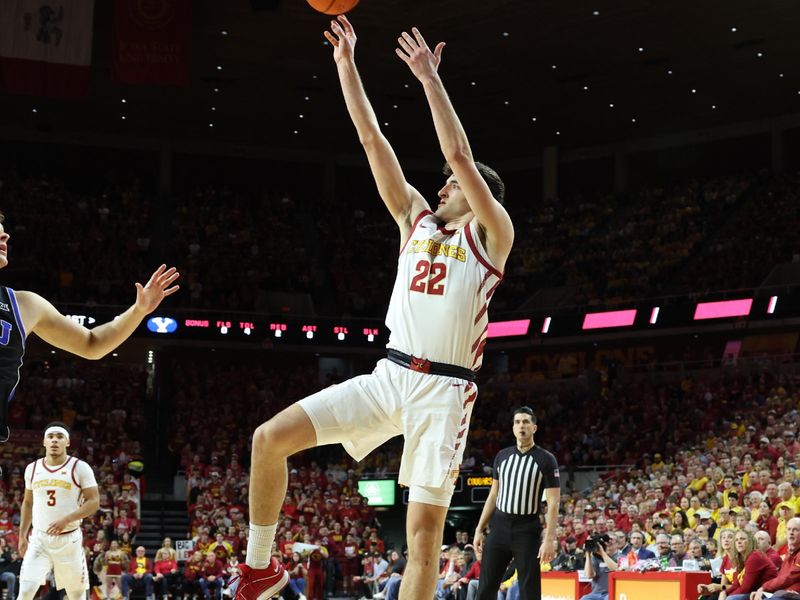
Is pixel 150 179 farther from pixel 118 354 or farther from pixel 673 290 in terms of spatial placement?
pixel 673 290

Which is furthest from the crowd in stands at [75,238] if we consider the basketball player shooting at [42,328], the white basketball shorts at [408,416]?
the white basketball shorts at [408,416]

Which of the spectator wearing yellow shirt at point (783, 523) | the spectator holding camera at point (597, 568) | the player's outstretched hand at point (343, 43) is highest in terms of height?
the player's outstretched hand at point (343, 43)

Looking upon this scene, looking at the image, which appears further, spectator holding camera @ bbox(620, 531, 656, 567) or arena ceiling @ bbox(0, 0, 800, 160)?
arena ceiling @ bbox(0, 0, 800, 160)

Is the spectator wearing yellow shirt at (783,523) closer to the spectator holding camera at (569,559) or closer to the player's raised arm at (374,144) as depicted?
the spectator holding camera at (569,559)

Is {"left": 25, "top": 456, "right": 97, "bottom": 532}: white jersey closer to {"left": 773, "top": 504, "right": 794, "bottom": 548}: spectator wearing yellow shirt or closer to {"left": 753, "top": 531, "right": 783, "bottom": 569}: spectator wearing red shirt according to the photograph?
{"left": 753, "top": 531, "right": 783, "bottom": 569}: spectator wearing red shirt

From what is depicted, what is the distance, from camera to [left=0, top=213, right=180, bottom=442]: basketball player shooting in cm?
523

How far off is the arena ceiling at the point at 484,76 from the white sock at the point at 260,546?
22061 millimetres

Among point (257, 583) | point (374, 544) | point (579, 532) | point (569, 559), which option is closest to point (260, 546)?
point (257, 583)

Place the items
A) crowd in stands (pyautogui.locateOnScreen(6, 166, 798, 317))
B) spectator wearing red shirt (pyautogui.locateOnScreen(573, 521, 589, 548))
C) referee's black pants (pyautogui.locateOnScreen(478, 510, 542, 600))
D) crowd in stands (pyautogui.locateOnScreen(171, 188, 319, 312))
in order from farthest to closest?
crowd in stands (pyautogui.locateOnScreen(171, 188, 319, 312))
crowd in stands (pyautogui.locateOnScreen(6, 166, 798, 317))
spectator wearing red shirt (pyautogui.locateOnScreen(573, 521, 589, 548))
referee's black pants (pyautogui.locateOnScreen(478, 510, 542, 600))

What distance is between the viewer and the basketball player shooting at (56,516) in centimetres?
1108

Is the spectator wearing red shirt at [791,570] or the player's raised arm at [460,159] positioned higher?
the player's raised arm at [460,159]

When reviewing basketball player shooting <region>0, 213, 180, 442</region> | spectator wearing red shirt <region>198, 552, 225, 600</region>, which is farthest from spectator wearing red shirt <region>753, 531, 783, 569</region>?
spectator wearing red shirt <region>198, 552, 225, 600</region>

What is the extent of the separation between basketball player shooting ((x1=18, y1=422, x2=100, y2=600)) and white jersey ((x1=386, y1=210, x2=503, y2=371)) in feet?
20.9

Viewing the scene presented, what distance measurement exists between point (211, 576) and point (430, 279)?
1686 cm
